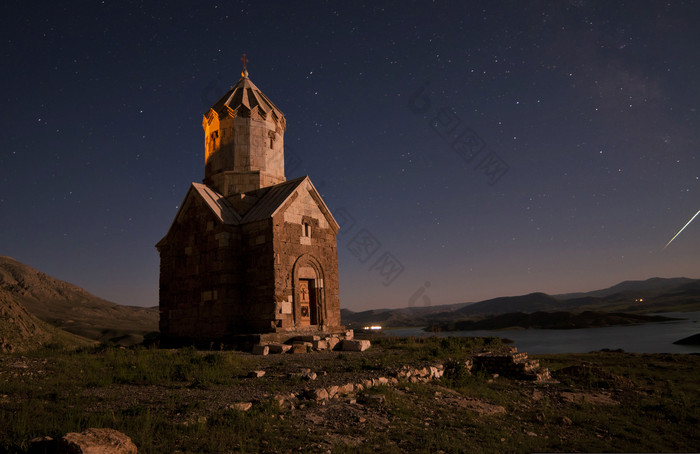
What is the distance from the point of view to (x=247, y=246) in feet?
55.4

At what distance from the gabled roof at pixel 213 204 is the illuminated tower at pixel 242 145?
832 millimetres

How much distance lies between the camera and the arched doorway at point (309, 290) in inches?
657

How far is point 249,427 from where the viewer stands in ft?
18.5

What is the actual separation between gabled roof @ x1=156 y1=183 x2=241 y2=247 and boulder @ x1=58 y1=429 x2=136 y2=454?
12610 mm

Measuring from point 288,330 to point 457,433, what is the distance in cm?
964

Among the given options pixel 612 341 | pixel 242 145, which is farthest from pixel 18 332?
pixel 612 341

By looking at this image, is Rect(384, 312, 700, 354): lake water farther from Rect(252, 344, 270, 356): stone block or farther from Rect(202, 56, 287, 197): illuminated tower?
Rect(202, 56, 287, 197): illuminated tower

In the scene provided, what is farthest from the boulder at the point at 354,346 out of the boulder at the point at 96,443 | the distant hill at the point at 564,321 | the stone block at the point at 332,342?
the distant hill at the point at 564,321

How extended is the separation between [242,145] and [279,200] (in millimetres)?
4059

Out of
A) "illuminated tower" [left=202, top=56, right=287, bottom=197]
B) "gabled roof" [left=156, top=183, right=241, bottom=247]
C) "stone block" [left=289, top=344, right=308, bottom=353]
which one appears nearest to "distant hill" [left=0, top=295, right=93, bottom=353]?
"gabled roof" [left=156, top=183, right=241, bottom=247]

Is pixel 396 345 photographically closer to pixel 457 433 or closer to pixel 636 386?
pixel 636 386

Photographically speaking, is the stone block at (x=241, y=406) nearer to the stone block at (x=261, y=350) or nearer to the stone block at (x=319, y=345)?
the stone block at (x=261, y=350)

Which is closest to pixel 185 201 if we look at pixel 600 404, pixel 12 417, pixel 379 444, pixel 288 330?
pixel 288 330

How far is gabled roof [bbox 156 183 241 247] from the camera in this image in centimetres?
1714
